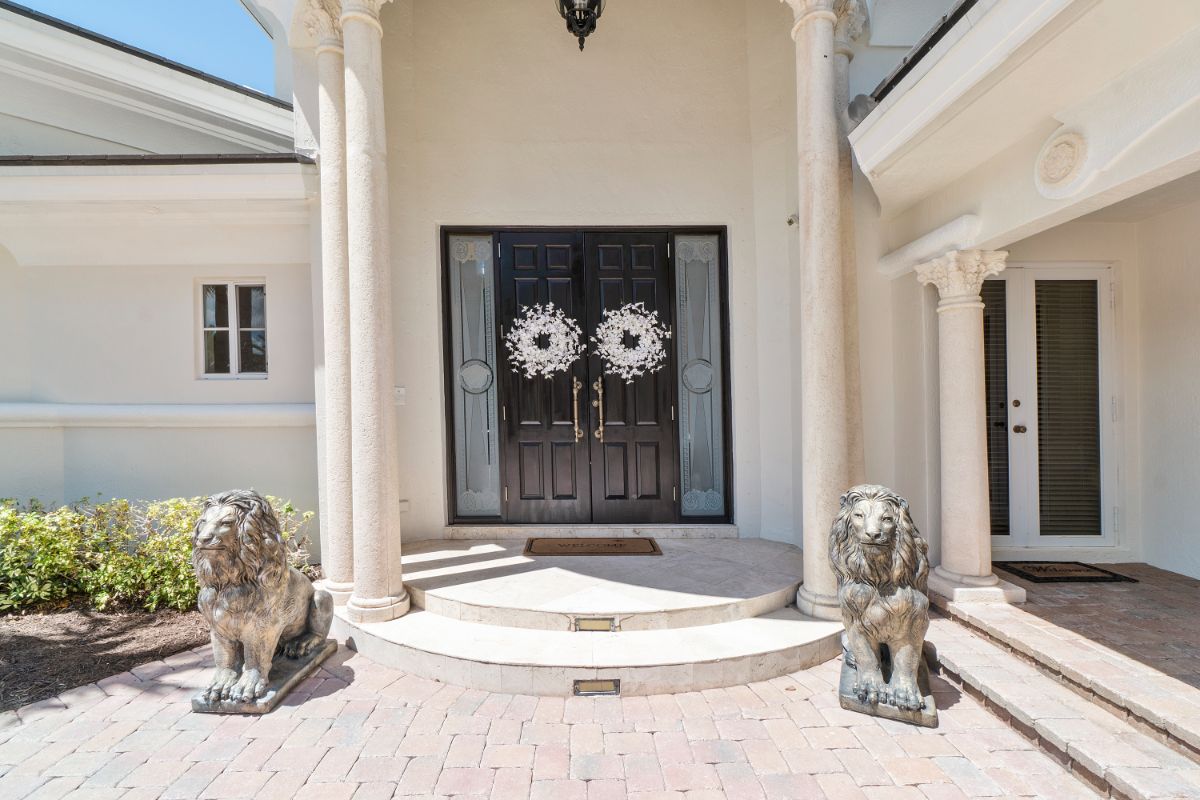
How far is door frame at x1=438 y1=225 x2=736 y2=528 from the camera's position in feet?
19.0

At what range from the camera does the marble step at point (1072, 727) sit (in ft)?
8.11

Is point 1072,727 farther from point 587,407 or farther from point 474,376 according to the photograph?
point 474,376

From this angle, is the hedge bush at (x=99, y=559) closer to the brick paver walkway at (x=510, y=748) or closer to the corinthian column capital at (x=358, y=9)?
the brick paver walkway at (x=510, y=748)

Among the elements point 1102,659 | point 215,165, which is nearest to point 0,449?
point 215,165

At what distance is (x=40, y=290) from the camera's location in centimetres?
575

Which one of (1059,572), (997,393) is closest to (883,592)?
(1059,572)

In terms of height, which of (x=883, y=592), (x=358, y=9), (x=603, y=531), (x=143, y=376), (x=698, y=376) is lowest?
(x=603, y=531)

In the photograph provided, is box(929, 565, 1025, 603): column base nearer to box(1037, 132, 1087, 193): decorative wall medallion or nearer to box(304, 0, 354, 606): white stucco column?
box(1037, 132, 1087, 193): decorative wall medallion

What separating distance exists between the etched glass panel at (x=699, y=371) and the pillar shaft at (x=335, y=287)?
3.09m

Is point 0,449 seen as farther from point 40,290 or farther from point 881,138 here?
point 881,138

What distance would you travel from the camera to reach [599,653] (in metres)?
3.58

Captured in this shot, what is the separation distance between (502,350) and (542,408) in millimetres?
703

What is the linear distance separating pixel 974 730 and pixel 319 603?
153 inches

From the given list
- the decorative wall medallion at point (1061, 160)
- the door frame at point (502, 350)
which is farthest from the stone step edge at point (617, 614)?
the decorative wall medallion at point (1061, 160)
